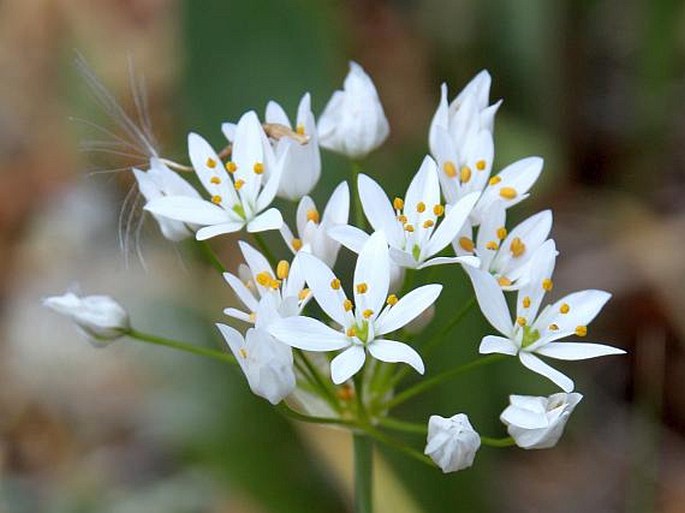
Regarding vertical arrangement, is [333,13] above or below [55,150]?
above

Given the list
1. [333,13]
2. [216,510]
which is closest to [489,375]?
[216,510]

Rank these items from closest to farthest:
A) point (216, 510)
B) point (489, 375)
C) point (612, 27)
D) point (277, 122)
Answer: point (277, 122), point (489, 375), point (216, 510), point (612, 27)

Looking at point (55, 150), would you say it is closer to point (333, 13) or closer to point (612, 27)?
point (333, 13)

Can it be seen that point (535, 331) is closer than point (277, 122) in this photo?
Yes

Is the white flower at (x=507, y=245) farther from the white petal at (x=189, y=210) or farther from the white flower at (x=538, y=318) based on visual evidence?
the white petal at (x=189, y=210)

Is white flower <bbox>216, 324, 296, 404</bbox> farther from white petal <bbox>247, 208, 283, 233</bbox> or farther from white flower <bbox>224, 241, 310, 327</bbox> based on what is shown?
white petal <bbox>247, 208, 283, 233</bbox>

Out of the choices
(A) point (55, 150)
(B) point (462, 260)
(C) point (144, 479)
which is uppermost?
(B) point (462, 260)

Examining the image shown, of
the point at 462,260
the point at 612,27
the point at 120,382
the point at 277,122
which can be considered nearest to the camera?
the point at 462,260

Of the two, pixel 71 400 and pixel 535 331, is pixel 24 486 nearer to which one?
pixel 71 400
